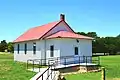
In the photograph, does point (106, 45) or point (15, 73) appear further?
point (106, 45)

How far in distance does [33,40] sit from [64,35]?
5.41m

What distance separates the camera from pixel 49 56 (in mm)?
31328

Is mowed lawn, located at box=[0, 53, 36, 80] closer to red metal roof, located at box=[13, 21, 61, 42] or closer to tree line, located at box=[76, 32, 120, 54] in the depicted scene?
red metal roof, located at box=[13, 21, 61, 42]

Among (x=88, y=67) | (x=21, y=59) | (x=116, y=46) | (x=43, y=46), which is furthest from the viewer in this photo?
(x=116, y=46)

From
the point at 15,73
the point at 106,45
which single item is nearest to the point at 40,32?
the point at 15,73

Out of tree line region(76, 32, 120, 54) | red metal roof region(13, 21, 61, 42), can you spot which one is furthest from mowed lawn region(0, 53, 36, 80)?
tree line region(76, 32, 120, 54)

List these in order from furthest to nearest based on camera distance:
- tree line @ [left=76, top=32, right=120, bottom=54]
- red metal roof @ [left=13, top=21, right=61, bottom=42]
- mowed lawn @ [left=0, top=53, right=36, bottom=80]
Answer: tree line @ [left=76, top=32, right=120, bottom=54] → red metal roof @ [left=13, top=21, right=61, bottom=42] → mowed lawn @ [left=0, top=53, right=36, bottom=80]

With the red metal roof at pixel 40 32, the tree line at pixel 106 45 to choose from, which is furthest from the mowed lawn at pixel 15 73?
the tree line at pixel 106 45

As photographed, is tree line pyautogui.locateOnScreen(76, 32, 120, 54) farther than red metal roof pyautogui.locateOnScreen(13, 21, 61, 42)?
Yes

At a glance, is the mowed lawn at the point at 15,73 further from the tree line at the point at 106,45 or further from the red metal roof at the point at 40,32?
the tree line at the point at 106,45

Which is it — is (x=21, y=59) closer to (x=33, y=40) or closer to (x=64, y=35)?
(x=33, y=40)

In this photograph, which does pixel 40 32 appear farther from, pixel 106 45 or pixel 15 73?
pixel 106 45

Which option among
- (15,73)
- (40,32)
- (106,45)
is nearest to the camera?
(15,73)

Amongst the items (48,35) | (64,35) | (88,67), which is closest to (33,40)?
(48,35)
